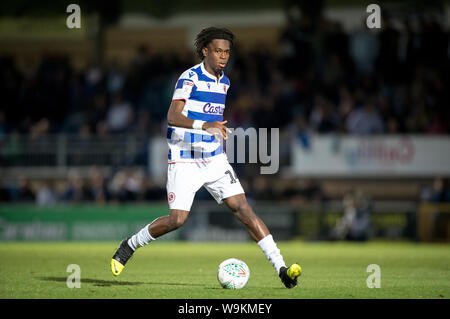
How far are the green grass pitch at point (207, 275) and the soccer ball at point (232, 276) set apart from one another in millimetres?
130

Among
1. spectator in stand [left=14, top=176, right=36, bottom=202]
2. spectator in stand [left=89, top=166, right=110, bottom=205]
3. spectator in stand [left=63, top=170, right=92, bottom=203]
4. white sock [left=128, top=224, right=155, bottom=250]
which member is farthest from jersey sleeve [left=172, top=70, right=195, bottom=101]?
spectator in stand [left=14, top=176, right=36, bottom=202]

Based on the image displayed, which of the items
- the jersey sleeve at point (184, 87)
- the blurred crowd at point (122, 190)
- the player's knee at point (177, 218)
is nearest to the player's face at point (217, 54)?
the jersey sleeve at point (184, 87)

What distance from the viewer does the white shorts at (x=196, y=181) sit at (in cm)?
952

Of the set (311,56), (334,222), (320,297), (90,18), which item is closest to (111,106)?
(90,18)

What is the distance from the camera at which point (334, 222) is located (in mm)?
21859

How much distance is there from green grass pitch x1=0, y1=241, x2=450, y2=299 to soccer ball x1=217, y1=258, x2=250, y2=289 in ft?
0.43

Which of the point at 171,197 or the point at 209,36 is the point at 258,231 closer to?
the point at 171,197

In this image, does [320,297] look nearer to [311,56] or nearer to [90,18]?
[311,56]

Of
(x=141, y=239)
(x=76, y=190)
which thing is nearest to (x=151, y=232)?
(x=141, y=239)

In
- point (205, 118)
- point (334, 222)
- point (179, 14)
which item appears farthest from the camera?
point (179, 14)

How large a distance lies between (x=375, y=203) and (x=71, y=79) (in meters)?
10.2

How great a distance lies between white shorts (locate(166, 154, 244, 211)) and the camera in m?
9.52

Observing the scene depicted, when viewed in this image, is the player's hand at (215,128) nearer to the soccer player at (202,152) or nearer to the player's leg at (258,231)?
the soccer player at (202,152)

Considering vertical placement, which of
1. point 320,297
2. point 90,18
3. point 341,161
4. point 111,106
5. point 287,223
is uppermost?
point 90,18
